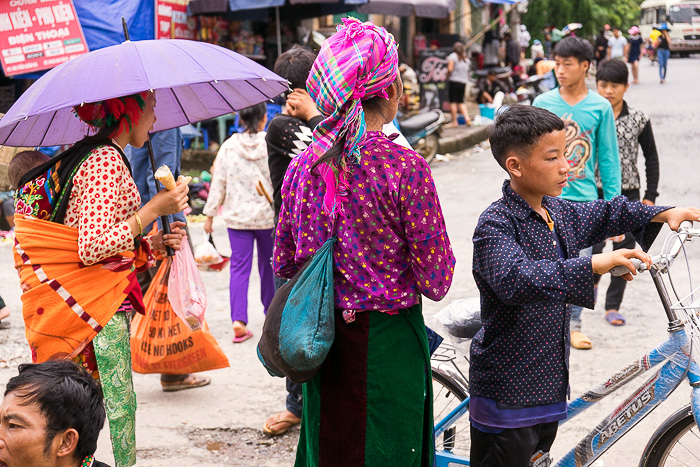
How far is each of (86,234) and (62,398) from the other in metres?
0.76

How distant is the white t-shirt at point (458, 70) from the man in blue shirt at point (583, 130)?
1143 centimetres

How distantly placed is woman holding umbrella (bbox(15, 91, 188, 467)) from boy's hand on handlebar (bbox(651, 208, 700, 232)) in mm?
1767

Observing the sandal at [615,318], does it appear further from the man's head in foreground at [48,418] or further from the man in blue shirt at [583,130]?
the man's head in foreground at [48,418]

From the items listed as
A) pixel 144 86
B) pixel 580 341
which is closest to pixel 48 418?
pixel 144 86

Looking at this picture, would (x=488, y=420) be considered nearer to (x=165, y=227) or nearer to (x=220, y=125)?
(x=165, y=227)

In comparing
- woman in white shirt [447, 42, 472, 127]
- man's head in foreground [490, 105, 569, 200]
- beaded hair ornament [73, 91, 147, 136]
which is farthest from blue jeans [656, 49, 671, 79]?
beaded hair ornament [73, 91, 147, 136]

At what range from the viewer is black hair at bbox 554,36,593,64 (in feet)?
15.9

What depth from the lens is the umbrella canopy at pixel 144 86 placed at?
9.34ft

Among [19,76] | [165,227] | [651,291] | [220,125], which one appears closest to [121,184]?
[165,227]

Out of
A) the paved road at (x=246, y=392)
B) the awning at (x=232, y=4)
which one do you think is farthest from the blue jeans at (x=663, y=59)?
the paved road at (x=246, y=392)

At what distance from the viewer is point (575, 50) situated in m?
4.87

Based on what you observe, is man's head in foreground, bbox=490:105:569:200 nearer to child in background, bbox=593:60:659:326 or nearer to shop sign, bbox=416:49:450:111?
child in background, bbox=593:60:659:326

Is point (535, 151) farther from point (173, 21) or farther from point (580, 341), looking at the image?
point (173, 21)

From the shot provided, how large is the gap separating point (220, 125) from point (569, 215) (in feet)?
33.0
